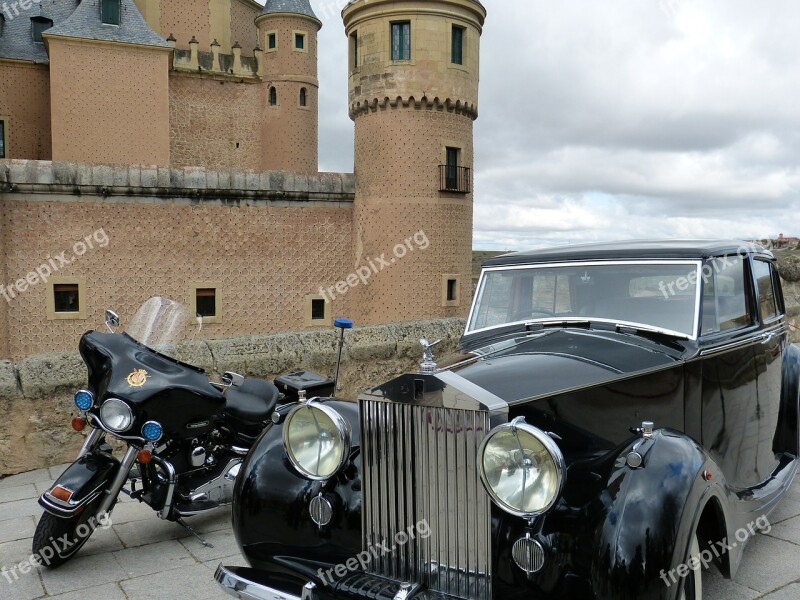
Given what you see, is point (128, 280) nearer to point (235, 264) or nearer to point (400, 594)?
point (235, 264)

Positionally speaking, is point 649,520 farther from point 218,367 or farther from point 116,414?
point 218,367

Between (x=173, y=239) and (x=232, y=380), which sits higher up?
(x=173, y=239)

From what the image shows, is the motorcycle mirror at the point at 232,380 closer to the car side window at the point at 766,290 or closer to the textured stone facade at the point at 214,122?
the car side window at the point at 766,290

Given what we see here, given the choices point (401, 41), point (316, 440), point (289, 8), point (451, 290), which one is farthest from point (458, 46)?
point (316, 440)

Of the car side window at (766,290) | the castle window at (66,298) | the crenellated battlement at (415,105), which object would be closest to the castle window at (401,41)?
the crenellated battlement at (415,105)

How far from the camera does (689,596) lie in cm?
261

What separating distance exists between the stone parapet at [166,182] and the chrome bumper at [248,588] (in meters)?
19.0

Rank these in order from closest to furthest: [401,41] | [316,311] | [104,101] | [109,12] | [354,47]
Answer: [401,41] < [354,47] < [316,311] < [104,101] < [109,12]

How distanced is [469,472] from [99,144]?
87.0ft

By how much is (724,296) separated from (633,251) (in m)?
0.62

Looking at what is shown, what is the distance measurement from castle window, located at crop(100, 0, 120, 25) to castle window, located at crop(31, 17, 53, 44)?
219 inches

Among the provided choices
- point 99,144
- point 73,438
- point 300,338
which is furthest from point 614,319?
point 99,144

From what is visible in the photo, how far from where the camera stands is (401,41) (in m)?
22.0

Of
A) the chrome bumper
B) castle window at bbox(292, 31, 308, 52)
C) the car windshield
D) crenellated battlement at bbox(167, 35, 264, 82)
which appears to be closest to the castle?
crenellated battlement at bbox(167, 35, 264, 82)
